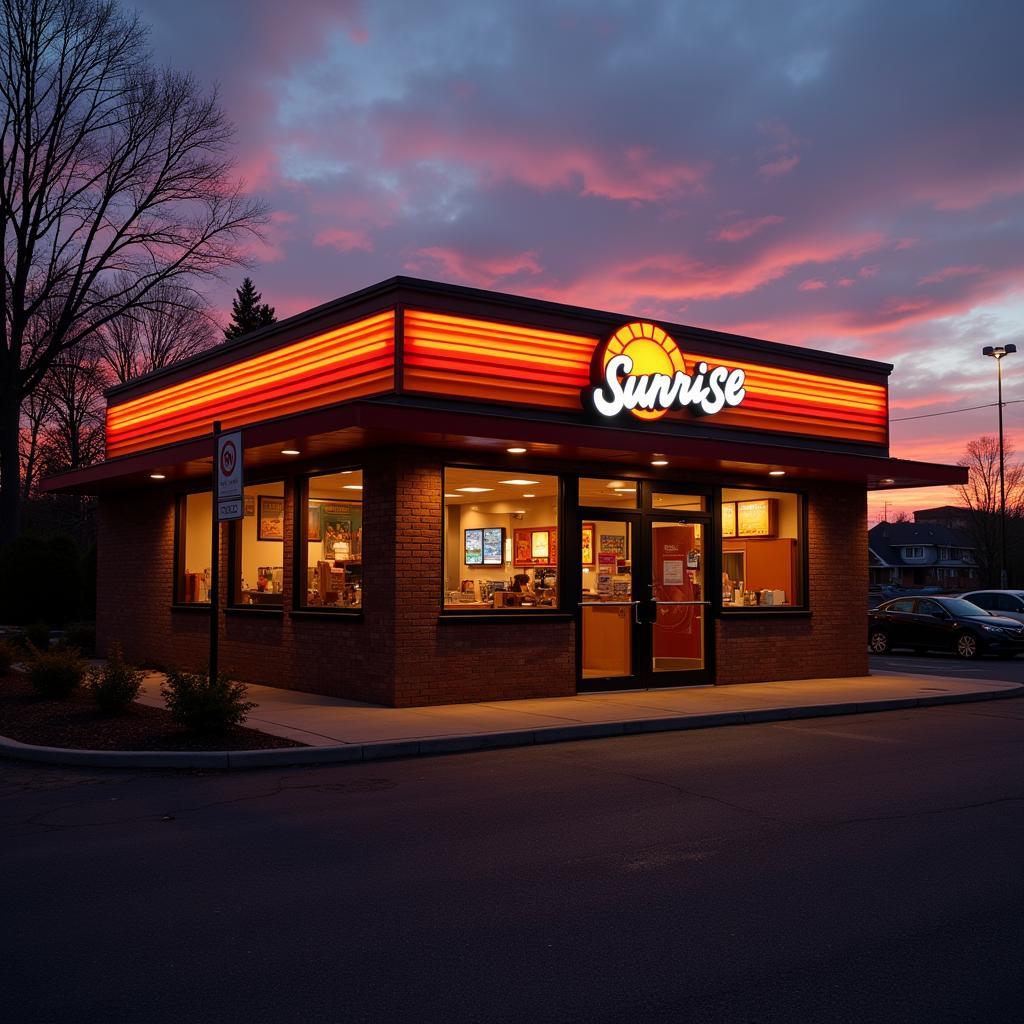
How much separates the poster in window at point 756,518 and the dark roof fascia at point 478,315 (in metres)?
2.35

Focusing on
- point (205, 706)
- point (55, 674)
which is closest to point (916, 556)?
point (55, 674)

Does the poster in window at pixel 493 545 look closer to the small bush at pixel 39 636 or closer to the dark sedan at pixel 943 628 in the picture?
the small bush at pixel 39 636

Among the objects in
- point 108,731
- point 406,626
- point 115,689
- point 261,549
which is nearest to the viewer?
point 108,731

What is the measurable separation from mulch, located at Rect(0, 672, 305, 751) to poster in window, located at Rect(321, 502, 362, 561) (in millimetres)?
3422

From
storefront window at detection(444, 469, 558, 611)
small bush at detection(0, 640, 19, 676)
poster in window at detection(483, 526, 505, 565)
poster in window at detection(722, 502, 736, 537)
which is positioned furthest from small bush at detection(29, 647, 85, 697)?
poster in window at detection(722, 502, 736, 537)

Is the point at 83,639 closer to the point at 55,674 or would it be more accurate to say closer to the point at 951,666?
the point at 55,674

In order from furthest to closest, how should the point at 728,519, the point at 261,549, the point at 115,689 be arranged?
the point at 728,519 → the point at 261,549 → the point at 115,689

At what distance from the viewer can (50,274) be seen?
34781mm

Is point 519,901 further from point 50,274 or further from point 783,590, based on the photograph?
point 50,274

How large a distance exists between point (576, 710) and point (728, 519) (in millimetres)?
5520

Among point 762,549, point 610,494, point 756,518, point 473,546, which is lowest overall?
point 473,546

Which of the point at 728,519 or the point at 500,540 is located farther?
the point at 728,519

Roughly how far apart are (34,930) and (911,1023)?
13.5ft

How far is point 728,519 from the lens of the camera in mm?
17953
